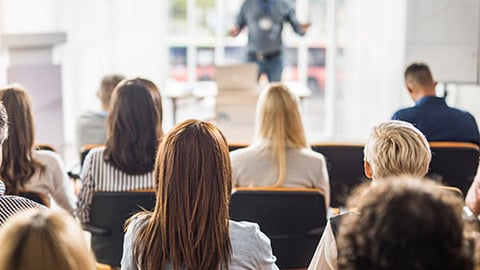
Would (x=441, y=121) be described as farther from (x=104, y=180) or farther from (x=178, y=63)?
(x=178, y=63)

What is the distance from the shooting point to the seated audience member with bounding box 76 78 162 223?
3.11 meters

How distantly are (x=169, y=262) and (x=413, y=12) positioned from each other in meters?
4.80

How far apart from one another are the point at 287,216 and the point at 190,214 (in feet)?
3.39

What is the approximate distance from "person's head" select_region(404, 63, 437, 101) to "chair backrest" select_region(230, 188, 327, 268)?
69.2 inches

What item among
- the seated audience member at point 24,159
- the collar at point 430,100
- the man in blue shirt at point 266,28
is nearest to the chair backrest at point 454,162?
the collar at point 430,100

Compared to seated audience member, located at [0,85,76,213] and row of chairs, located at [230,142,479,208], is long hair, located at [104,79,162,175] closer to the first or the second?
seated audience member, located at [0,85,76,213]

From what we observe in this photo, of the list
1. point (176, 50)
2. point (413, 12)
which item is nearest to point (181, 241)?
point (413, 12)

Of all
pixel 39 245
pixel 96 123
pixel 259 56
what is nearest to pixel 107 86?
pixel 96 123

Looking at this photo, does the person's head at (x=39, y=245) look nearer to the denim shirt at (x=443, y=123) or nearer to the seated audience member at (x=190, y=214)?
the seated audience member at (x=190, y=214)

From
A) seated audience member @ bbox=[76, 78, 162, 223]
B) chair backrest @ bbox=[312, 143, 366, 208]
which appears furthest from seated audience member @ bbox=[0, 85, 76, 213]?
chair backrest @ bbox=[312, 143, 366, 208]

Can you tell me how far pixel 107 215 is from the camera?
2.92 meters

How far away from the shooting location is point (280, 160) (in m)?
3.20

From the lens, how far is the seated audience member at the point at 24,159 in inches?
118

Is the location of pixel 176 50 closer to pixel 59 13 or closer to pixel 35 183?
pixel 59 13
